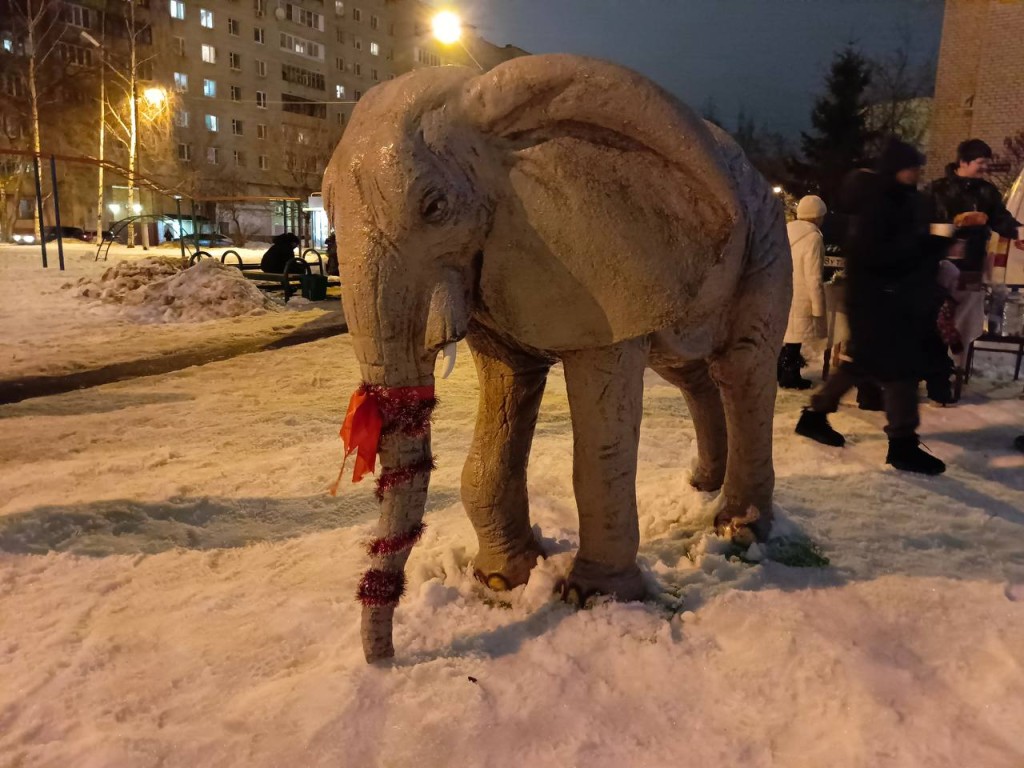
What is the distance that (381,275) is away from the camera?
197 centimetres

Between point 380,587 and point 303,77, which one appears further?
point 303,77

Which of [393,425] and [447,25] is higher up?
[447,25]

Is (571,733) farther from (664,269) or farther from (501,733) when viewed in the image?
(664,269)

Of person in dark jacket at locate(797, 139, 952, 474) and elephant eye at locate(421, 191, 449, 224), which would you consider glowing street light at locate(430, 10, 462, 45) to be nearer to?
person in dark jacket at locate(797, 139, 952, 474)

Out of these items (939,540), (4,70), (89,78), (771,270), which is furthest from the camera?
(89,78)

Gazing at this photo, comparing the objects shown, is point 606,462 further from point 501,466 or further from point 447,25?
point 447,25

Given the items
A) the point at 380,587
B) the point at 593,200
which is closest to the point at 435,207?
the point at 593,200

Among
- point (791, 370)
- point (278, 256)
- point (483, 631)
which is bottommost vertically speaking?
point (483, 631)

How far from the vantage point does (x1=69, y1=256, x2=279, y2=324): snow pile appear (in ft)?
35.7

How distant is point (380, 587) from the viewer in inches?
81.7

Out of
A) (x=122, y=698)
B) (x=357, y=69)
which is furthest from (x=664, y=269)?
(x=357, y=69)

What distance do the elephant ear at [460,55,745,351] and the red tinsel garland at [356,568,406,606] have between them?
2.66 feet

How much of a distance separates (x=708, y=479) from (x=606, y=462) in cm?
155

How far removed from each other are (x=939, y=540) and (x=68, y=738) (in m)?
3.44
